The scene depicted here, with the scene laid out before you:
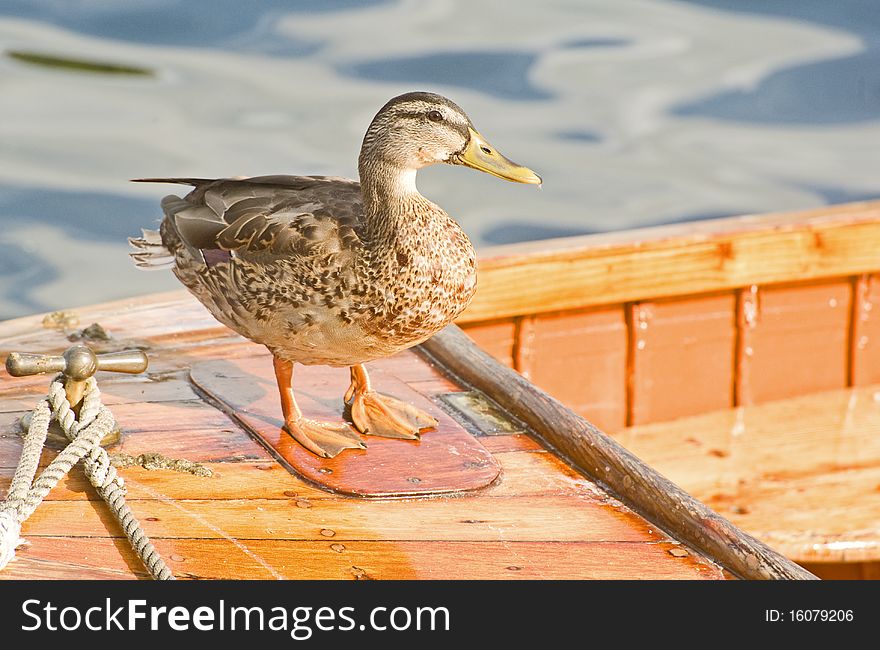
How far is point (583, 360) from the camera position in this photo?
494 cm

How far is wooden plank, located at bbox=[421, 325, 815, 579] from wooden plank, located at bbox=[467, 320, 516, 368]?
1.93 feet

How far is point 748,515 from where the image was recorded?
4684 millimetres

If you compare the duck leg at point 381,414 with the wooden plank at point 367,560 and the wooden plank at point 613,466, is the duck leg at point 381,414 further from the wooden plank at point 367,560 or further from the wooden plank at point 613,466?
the wooden plank at point 367,560

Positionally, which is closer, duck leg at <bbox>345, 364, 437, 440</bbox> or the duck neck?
the duck neck

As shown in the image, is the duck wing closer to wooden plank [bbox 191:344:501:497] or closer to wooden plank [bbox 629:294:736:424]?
wooden plank [bbox 191:344:501:497]

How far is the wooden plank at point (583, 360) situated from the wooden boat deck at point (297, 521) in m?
1.28

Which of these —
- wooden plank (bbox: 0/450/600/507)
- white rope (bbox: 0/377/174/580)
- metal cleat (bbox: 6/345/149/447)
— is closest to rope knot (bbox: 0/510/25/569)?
white rope (bbox: 0/377/174/580)

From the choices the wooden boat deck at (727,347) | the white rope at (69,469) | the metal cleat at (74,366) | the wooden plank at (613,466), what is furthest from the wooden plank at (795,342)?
the white rope at (69,469)

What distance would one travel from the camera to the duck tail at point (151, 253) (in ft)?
11.4

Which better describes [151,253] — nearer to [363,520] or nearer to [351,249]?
[351,249]

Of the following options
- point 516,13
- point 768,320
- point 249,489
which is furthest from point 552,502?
point 516,13

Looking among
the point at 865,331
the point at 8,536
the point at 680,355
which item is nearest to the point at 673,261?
the point at 680,355

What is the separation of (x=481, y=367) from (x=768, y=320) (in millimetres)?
1758

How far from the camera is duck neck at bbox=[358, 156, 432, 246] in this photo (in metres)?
3.13
